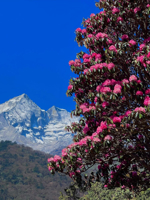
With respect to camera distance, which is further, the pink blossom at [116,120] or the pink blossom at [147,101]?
the pink blossom at [116,120]

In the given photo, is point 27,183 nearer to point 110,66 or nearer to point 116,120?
point 110,66

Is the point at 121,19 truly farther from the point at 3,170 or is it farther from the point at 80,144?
the point at 3,170

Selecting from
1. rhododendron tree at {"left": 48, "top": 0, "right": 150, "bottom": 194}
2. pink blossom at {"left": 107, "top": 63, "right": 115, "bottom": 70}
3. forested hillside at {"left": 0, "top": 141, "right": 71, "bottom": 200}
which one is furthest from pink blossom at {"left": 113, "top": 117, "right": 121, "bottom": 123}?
forested hillside at {"left": 0, "top": 141, "right": 71, "bottom": 200}

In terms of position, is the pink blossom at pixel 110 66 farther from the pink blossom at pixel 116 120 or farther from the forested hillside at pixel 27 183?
the forested hillside at pixel 27 183

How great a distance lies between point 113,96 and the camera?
20.5ft

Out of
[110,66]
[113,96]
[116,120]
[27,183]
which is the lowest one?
[116,120]

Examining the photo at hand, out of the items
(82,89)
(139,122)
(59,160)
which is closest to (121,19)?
(82,89)

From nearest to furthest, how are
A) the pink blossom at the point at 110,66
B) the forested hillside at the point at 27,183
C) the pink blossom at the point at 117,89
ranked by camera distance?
1. the pink blossom at the point at 117,89
2. the pink blossom at the point at 110,66
3. the forested hillside at the point at 27,183

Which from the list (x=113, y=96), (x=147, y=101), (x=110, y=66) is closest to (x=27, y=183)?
(x=110, y=66)

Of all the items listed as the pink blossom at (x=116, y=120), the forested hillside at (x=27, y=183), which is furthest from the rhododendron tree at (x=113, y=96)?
the forested hillside at (x=27, y=183)

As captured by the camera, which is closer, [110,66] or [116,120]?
[116,120]

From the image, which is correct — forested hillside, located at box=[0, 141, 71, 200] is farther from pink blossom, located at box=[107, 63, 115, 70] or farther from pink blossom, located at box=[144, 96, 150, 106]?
pink blossom, located at box=[144, 96, 150, 106]

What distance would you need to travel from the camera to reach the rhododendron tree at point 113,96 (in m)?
6.39

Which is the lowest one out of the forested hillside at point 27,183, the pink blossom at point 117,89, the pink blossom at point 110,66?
the pink blossom at point 117,89
